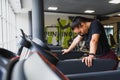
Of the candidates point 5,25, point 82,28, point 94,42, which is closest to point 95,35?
point 94,42

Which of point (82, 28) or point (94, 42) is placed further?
point (82, 28)

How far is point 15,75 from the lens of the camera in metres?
0.43

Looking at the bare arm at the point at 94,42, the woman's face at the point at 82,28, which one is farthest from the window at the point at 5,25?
the bare arm at the point at 94,42

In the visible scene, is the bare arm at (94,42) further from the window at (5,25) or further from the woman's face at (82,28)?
the window at (5,25)

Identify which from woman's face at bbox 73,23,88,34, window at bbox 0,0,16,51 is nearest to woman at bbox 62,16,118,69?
woman's face at bbox 73,23,88,34

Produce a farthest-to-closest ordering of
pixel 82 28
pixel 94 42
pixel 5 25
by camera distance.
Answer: pixel 5 25 → pixel 82 28 → pixel 94 42

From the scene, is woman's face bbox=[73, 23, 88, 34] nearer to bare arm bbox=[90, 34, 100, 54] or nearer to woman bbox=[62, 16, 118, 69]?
woman bbox=[62, 16, 118, 69]

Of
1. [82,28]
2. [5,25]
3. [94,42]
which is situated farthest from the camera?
[5,25]

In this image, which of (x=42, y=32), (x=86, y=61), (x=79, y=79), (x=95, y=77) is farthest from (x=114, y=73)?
(x=42, y=32)

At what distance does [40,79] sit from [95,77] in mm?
1145

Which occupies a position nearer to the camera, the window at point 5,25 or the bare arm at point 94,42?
the bare arm at point 94,42

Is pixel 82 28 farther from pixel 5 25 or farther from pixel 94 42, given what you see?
pixel 5 25

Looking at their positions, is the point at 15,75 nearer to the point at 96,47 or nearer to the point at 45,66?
the point at 45,66

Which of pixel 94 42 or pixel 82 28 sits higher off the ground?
pixel 82 28
